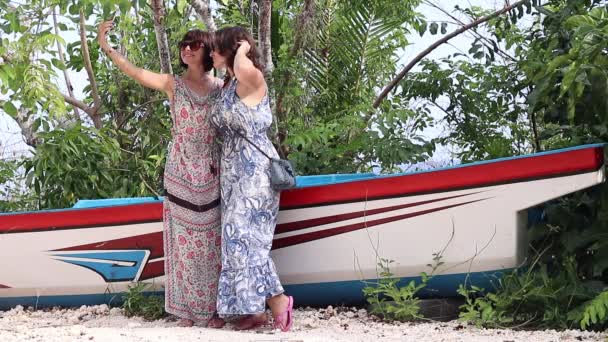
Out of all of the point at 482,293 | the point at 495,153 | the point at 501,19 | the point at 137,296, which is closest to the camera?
the point at 482,293

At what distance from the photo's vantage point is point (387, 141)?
22.6ft

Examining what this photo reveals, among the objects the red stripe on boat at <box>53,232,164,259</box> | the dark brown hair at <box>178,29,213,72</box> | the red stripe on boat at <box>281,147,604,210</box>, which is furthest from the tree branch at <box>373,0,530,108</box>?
the dark brown hair at <box>178,29,213,72</box>

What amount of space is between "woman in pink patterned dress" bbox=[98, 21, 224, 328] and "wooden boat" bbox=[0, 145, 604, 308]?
445 mm

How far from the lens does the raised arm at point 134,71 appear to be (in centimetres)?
502

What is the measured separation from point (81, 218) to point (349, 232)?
5.14 ft

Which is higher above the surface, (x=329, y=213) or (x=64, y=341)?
→ (x=329, y=213)

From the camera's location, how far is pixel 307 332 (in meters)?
4.87

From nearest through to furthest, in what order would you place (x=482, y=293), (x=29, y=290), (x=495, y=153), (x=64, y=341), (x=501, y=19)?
(x=64, y=341)
(x=482, y=293)
(x=29, y=290)
(x=495, y=153)
(x=501, y=19)

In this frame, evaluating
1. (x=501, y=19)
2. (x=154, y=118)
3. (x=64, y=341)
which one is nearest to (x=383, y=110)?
(x=501, y=19)

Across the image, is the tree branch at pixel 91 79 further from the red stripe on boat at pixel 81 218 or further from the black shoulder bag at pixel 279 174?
the black shoulder bag at pixel 279 174

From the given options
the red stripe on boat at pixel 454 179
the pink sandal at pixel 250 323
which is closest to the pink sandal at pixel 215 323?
the pink sandal at pixel 250 323

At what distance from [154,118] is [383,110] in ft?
5.99

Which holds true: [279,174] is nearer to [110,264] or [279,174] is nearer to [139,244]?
[139,244]

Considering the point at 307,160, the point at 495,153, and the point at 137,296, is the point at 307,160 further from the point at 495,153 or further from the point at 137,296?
the point at 137,296
